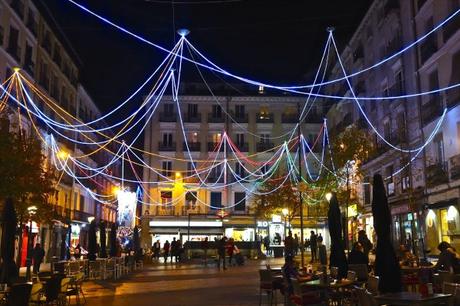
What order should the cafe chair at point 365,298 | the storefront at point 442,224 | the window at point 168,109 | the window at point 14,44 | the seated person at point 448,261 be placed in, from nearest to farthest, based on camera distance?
1. the cafe chair at point 365,298
2. the seated person at point 448,261
3. the storefront at point 442,224
4. the window at point 14,44
5. the window at point 168,109

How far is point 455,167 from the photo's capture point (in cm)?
2311

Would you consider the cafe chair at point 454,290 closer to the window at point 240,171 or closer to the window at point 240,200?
the window at point 240,200

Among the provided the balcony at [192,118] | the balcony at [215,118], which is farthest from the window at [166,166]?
the balcony at [215,118]

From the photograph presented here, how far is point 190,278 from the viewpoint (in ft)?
70.5

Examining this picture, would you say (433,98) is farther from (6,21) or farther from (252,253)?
(6,21)

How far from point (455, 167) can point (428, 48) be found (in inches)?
259

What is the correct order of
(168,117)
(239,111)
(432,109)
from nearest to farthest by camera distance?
(432,109)
(168,117)
(239,111)

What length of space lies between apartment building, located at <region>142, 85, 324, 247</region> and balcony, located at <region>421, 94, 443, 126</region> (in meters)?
25.9

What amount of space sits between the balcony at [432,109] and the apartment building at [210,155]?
2589 cm

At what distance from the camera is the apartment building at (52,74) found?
30562mm

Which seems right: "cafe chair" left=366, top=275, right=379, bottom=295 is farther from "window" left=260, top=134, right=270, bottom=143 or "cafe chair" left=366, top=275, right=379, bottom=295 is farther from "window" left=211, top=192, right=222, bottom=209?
"window" left=260, top=134, right=270, bottom=143

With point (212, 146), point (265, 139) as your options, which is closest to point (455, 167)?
point (265, 139)

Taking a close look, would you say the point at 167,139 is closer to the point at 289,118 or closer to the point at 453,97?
the point at 289,118

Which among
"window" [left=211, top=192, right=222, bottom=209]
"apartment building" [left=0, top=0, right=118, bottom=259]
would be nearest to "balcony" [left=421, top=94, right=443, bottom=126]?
"apartment building" [left=0, top=0, right=118, bottom=259]
